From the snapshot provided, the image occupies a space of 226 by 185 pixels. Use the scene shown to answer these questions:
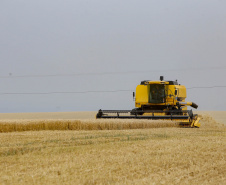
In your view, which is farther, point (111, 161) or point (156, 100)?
point (156, 100)

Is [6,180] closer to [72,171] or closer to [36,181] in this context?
[36,181]

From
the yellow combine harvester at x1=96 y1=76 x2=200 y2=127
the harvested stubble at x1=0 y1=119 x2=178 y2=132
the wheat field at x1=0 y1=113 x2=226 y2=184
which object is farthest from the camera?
the yellow combine harvester at x1=96 y1=76 x2=200 y2=127

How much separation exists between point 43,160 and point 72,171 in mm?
1060

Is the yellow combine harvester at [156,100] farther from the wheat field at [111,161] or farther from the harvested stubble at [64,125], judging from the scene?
the wheat field at [111,161]

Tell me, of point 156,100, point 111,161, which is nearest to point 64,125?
point 156,100

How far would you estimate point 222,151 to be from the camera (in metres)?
7.64

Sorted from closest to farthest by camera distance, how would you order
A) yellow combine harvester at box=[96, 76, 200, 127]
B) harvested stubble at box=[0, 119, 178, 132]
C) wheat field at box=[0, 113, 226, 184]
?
wheat field at box=[0, 113, 226, 184]
harvested stubble at box=[0, 119, 178, 132]
yellow combine harvester at box=[96, 76, 200, 127]

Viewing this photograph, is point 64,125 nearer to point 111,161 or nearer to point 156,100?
point 156,100

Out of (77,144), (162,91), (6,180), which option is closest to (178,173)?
(6,180)

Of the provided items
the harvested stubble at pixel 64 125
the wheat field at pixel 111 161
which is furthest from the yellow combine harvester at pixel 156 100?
the wheat field at pixel 111 161

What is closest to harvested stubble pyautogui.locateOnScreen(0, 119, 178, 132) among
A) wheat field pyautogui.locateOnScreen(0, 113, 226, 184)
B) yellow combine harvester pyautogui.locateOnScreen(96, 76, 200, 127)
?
yellow combine harvester pyautogui.locateOnScreen(96, 76, 200, 127)

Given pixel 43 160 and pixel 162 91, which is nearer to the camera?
pixel 43 160

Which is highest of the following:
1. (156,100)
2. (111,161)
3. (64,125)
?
(156,100)

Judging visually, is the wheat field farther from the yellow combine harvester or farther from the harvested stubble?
the yellow combine harvester
